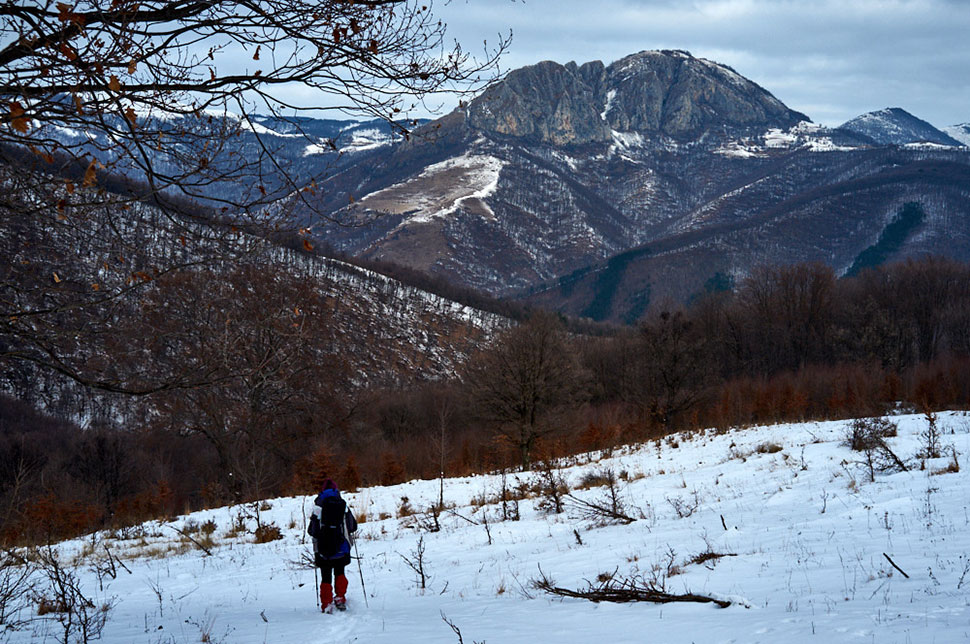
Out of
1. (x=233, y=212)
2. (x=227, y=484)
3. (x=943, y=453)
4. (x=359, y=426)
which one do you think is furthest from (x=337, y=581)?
(x=359, y=426)

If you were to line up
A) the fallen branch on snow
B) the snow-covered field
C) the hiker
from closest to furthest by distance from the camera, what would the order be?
the snow-covered field
the fallen branch on snow
the hiker

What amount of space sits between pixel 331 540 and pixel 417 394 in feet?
206

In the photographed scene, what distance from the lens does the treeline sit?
11273mm

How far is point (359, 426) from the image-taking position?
42.2 meters

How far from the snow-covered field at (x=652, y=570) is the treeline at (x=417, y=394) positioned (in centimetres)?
254

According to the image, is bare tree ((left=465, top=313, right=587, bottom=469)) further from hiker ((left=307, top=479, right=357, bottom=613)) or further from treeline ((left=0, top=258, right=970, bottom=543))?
hiker ((left=307, top=479, right=357, bottom=613))

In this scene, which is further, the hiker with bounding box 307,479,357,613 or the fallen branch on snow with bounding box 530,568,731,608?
the hiker with bounding box 307,479,357,613

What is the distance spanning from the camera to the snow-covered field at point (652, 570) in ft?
14.2

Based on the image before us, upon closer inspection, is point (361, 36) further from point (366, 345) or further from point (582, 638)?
point (366, 345)

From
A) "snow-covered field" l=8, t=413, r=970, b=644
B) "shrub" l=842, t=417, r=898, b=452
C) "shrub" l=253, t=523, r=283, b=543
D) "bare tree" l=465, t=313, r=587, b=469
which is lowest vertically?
"shrub" l=253, t=523, r=283, b=543

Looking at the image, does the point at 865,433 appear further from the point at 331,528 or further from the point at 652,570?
the point at 331,528

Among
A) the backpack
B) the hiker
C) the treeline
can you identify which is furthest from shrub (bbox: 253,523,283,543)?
the backpack

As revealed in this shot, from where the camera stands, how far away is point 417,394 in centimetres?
6962

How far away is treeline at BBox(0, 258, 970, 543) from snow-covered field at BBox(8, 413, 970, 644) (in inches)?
99.9
